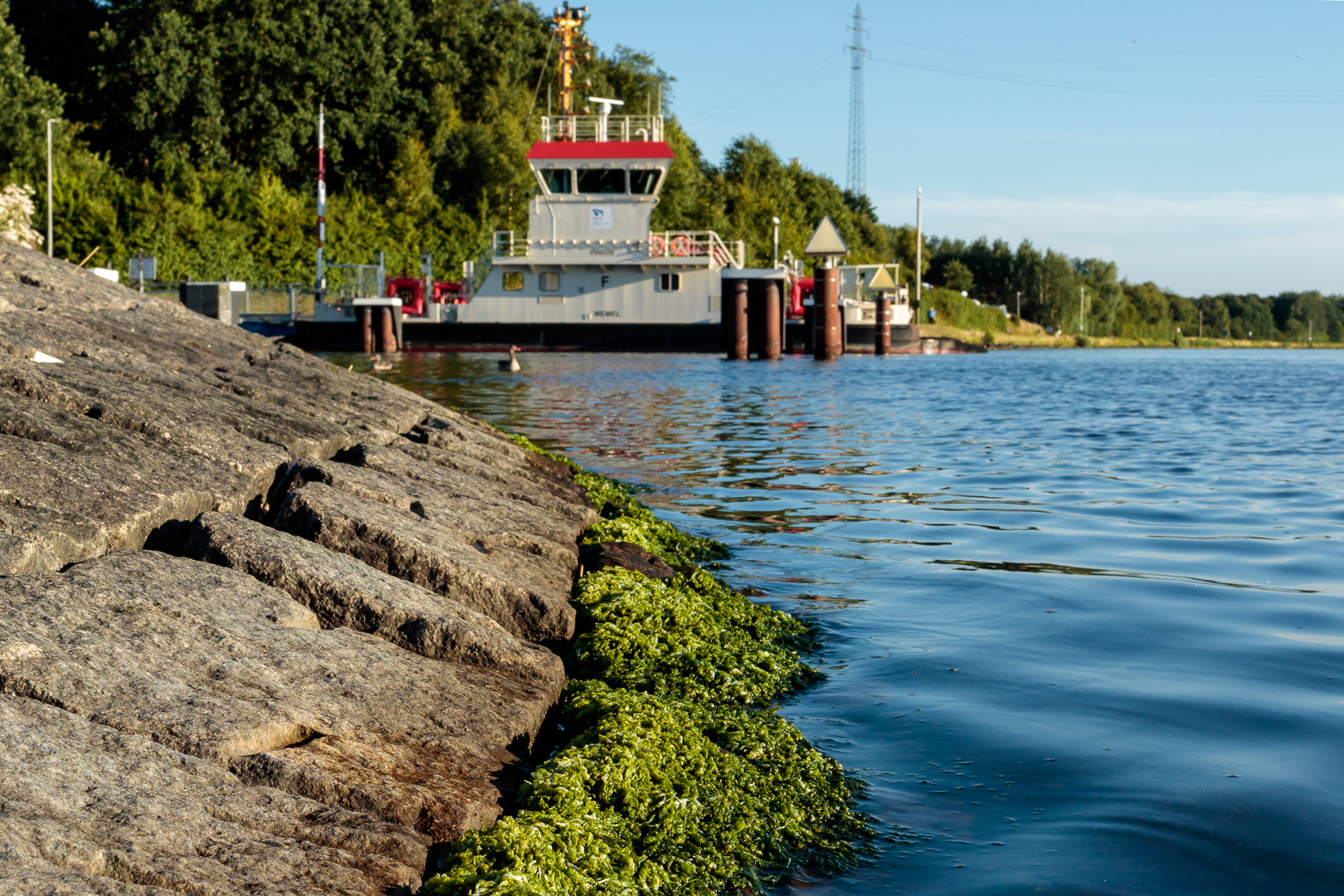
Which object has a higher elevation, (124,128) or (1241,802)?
(124,128)

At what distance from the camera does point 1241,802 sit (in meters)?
3.48

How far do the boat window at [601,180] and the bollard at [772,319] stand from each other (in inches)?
228

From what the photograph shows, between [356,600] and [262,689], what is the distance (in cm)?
72

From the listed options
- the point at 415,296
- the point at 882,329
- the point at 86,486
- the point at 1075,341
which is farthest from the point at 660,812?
the point at 1075,341

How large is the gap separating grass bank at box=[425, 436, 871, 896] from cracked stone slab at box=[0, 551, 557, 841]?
0.62 ft

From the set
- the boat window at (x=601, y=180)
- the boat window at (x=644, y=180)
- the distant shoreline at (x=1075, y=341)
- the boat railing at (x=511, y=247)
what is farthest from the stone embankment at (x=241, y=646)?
the distant shoreline at (x=1075, y=341)

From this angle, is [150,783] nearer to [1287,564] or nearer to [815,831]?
[815,831]

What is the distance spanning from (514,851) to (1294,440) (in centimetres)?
1525

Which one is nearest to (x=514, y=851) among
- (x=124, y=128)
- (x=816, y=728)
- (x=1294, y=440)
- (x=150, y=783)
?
(x=150, y=783)

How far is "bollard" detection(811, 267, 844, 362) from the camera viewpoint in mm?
34562

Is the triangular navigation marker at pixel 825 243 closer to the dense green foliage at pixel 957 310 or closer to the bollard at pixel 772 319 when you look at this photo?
the bollard at pixel 772 319

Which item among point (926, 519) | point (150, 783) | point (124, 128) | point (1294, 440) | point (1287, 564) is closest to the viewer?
point (150, 783)

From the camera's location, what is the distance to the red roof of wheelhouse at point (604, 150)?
35.1m

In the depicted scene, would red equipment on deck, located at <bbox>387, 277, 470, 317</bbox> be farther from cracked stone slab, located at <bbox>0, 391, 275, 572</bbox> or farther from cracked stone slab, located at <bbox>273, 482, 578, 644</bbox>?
cracked stone slab, located at <bbox>273, 482, 578, 644</bbox>
